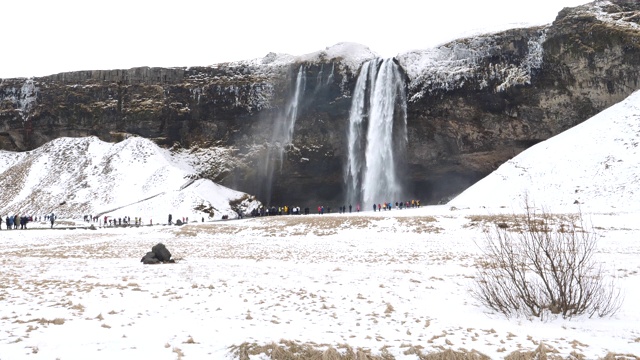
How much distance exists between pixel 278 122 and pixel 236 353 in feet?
178

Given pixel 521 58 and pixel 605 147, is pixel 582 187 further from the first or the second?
pixel 521 58

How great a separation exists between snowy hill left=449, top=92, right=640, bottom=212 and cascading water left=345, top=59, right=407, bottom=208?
1359 cm

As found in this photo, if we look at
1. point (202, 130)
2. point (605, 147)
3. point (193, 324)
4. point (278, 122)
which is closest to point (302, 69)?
point (278, 122)

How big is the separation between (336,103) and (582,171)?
30.8 meters

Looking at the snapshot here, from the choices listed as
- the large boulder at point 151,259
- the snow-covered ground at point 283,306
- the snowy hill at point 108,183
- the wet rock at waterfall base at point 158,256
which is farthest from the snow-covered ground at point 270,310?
the snowy hill at point 108,183

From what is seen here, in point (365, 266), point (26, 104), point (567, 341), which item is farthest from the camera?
point (26, 104)

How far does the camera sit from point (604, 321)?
6.84 meters

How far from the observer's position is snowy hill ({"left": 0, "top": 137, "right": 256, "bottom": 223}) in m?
49.3

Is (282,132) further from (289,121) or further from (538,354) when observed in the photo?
(538,354)

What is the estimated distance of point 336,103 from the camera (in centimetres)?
5438

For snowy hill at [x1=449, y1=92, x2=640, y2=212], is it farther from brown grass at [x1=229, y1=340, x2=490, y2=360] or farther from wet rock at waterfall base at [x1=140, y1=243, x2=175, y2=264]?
brown grass at [x1=229, y1=340, x2=490, y2=360]

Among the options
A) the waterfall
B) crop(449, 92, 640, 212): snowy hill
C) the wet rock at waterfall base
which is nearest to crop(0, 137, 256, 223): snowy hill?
the waterfall

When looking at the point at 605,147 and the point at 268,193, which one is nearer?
the point at 605,147

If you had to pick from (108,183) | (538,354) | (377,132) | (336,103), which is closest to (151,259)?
(538,354)
